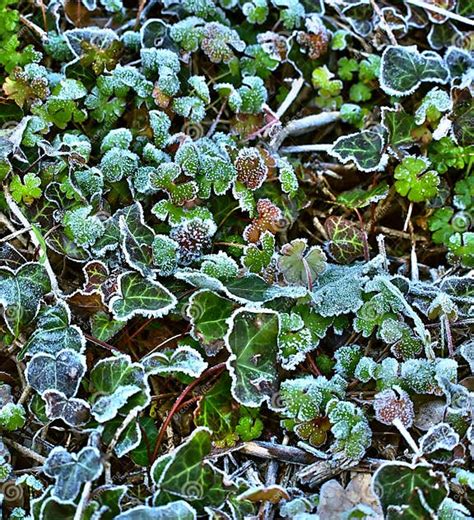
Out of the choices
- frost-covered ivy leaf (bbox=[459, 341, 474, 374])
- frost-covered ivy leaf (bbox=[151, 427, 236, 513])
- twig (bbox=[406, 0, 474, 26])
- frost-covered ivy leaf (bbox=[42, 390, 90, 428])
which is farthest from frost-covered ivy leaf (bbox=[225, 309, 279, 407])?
twig (bbox=[406, 0, 474, 26])

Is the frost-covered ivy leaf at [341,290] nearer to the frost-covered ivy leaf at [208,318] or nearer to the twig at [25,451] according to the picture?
the frost-covered ivy leaf at [208,318]

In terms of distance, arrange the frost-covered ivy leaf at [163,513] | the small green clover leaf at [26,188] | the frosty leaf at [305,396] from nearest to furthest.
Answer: the frost-covered ivy leaf at [163,513] → the frosty leaf at [305,396] → the small green clover leaf at [26,188]

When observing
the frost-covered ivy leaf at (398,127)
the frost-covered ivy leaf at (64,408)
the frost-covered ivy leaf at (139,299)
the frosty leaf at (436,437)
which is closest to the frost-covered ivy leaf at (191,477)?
the frost-covered ivy leaf at (64,408)

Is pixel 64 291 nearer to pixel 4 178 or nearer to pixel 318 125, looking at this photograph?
pixel 4 178

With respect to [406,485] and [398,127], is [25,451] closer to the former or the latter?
[406,485]

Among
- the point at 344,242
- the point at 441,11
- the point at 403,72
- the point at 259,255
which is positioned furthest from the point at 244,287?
the point at 441,11

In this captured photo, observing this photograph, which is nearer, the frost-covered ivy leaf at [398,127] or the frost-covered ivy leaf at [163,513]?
the frost-covered ivy leaf at [163,513]
